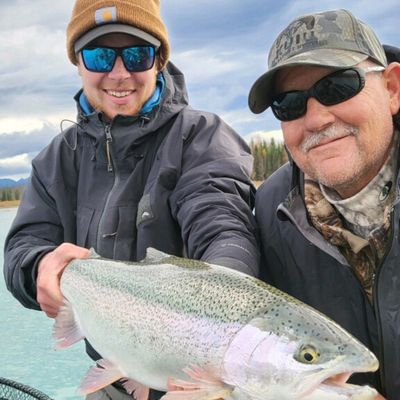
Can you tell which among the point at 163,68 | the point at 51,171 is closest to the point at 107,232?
the point at 51,171

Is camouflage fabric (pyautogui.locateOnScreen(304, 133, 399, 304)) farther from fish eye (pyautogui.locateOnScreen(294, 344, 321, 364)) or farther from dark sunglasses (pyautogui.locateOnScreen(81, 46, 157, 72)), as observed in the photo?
dark sunglasses (pyautogui.locateOnScreen(81, 46, 157, 72))

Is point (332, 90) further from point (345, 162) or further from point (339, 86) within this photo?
point (345, 162)

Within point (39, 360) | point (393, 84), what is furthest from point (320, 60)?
point (39, 360)

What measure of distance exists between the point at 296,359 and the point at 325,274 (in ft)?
4.28

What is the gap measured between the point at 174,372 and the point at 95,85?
2.24m

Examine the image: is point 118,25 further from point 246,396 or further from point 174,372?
point 246,396

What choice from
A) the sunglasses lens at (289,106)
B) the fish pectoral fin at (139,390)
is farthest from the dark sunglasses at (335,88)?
the fish pectoral fin at (139,390)

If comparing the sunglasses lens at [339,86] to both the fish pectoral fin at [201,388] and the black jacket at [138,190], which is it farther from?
the fish pectoral fin at [201,388]

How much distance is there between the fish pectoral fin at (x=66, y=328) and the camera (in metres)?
3.04

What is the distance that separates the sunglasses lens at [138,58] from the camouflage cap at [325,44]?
0.94 meters

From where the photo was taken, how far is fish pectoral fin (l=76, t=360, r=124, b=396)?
2660mm

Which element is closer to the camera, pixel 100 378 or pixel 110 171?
pixel 100 378

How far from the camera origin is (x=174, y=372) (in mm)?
2252

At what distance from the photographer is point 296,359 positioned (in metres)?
1.89
